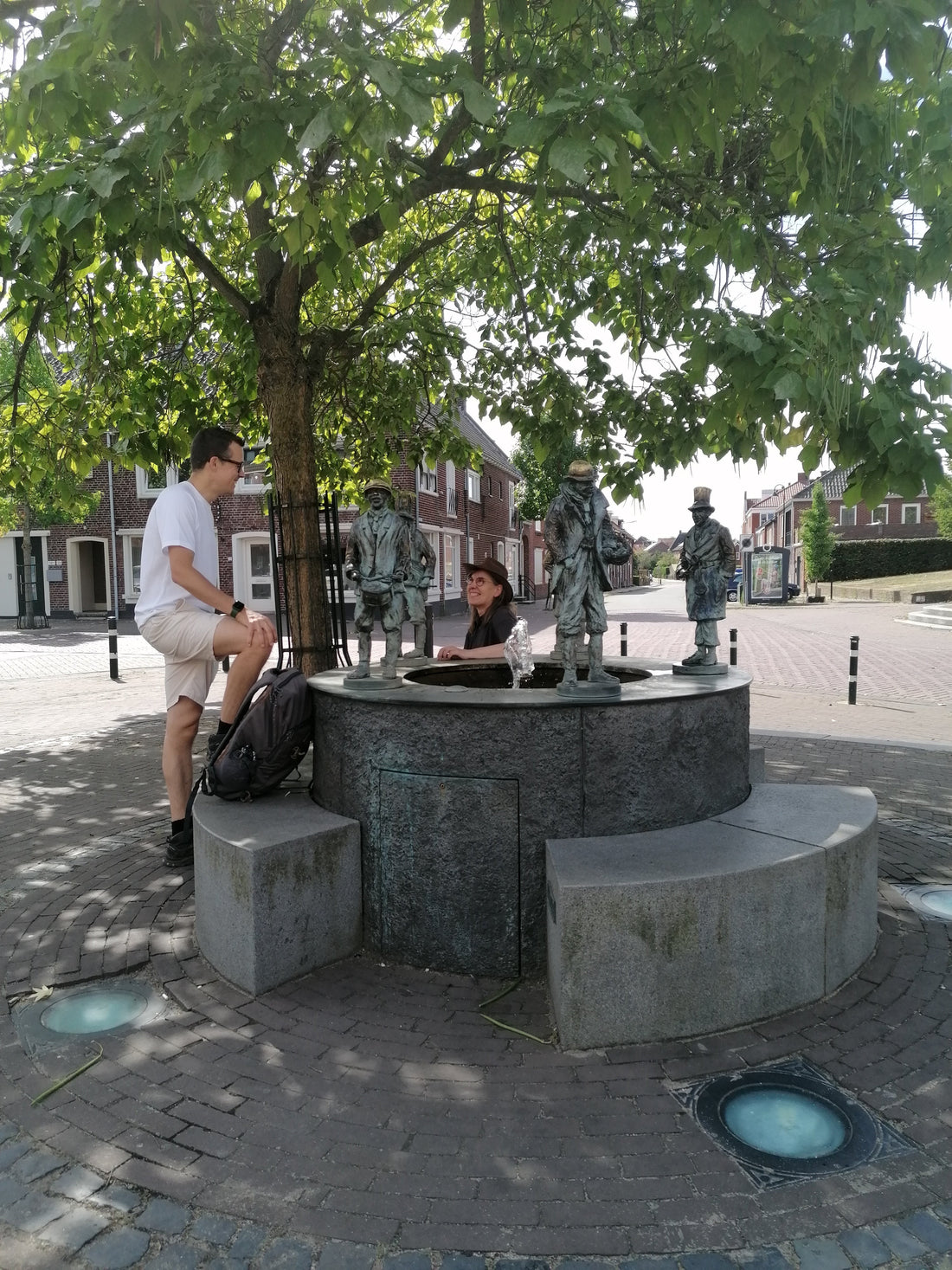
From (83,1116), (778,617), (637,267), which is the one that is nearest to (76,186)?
(83,1116)

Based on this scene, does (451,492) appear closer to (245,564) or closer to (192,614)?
(245,564)

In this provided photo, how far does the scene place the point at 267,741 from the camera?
4.26 meters

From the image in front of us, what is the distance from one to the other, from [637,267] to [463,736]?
4757 mm

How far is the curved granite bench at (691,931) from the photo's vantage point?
313 cm

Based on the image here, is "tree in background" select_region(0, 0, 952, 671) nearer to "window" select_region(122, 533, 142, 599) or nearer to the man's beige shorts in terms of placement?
the man's beige shorts

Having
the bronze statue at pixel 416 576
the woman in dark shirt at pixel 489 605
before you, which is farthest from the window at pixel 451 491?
the woman in dark shirt at pixel 489 605

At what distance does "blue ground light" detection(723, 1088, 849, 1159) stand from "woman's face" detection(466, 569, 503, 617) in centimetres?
354

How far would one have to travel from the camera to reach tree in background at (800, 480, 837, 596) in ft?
166

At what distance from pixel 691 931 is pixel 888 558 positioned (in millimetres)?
55394

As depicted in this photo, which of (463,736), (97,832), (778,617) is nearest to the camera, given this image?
(463,736)

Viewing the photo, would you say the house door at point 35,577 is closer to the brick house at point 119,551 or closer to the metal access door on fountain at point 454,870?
the brick house at point 119,551

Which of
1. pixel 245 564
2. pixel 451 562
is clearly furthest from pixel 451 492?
pixel 245 564

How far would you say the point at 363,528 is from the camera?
13.9 ft

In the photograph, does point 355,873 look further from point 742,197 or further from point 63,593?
point 63,593
